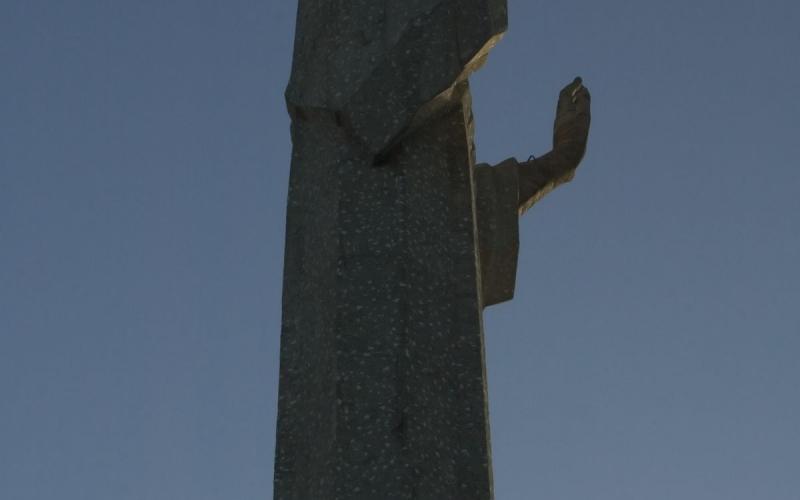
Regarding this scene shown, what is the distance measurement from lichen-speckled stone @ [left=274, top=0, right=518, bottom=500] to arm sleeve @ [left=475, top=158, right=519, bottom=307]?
12 millimetres

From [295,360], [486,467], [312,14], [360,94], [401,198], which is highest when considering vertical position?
[312,14]

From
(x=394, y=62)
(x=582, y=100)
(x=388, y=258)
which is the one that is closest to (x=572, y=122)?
(x=582, y=100)

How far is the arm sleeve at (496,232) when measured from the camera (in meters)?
8.78

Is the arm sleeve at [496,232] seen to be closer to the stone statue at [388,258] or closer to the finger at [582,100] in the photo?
the stone statue at [388,258]

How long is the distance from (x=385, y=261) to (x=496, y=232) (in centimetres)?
128

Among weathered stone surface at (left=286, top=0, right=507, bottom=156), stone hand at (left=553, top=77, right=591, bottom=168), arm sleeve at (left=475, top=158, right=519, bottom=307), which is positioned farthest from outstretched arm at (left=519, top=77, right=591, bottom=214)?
weathered stone surface at (left=286, top=0, right=507, bottom=156)

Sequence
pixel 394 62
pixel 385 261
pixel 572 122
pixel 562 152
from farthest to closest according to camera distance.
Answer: pixel 572 122 → pixel 562 152 → pixel 394 62 → pixel 385 261

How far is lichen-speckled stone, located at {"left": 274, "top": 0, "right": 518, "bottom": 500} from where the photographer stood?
7.21m

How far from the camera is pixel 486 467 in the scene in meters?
7.35

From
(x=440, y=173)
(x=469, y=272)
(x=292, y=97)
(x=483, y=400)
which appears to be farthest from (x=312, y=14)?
(x=483, y=400)

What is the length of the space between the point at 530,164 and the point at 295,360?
223cm

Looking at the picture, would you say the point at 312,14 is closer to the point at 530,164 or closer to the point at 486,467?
the point at 530,164

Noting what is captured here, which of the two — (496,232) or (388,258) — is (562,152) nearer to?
(496,232)

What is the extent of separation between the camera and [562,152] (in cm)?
947
